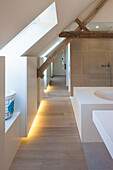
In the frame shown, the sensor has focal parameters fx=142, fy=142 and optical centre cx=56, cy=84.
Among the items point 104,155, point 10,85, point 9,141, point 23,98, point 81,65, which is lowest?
point 104,155

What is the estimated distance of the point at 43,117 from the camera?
3.33 m

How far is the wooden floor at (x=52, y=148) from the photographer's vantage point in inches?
67.3

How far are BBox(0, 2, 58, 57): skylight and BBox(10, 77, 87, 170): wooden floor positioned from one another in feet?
4.89

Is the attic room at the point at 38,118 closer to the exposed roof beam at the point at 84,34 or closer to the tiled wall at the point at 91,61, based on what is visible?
the exposed roof beam at the point at 84,34

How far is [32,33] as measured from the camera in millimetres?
2969

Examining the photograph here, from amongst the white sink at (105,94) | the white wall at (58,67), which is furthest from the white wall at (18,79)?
the white wall at (58,67)

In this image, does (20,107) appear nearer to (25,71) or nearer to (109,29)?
(25,71)

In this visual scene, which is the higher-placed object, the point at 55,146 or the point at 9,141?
the point at 9,141

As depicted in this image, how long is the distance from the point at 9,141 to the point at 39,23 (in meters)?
2.39

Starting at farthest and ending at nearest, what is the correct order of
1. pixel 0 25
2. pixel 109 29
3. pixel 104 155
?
pixel 109 29 < pixel 104 155 < pixel 0 25

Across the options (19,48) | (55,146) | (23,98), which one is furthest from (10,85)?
(55,146)

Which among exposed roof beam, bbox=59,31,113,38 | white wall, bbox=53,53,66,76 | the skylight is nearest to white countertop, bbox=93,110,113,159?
the skylight

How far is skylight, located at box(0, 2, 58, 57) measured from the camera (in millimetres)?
2529

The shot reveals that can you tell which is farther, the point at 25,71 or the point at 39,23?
the point at 39,23
